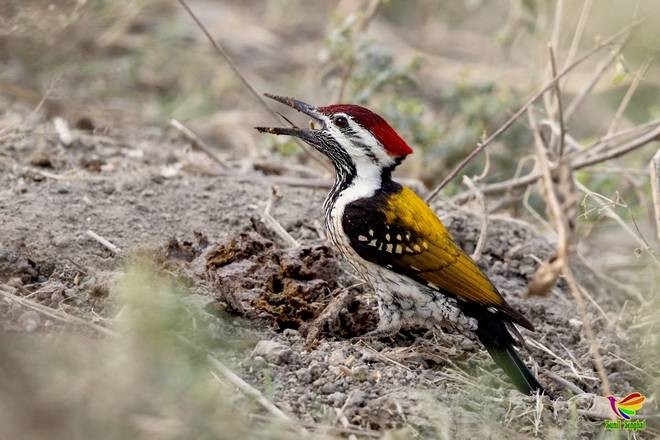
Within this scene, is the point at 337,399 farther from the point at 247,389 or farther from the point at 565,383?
the point at 565,383

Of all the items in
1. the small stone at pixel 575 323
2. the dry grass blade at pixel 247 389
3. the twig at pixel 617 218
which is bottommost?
the small stone at pixel 575 323

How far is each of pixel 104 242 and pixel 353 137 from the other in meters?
1.36

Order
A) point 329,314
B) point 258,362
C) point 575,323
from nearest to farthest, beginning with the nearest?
point 258,362
point 329,314
point 575,323

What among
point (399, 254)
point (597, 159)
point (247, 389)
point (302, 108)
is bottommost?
point (247, 389)

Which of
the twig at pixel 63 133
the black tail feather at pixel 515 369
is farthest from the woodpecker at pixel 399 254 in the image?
the twig at pixel 63 133

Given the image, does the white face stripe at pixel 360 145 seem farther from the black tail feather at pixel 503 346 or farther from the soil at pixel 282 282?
the black tail feather at pixel 503 346

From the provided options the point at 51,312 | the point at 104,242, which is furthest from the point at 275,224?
the point at 51,312

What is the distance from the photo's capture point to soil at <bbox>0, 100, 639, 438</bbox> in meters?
3.71

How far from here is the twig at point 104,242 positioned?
4512 mm

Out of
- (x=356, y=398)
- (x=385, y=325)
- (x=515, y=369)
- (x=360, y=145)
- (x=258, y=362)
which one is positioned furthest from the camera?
(x=360, y=145)

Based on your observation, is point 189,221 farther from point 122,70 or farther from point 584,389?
point 122,70

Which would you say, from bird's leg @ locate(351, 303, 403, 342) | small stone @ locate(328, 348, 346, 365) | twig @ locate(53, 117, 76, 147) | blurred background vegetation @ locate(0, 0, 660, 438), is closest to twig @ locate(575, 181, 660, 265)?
blurred background vegetation @ locate(0, 0, 660, 438)

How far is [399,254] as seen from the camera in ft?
13.8

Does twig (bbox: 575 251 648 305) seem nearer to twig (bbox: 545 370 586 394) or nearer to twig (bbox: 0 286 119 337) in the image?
twig (bbox: 545 370 586 394)
